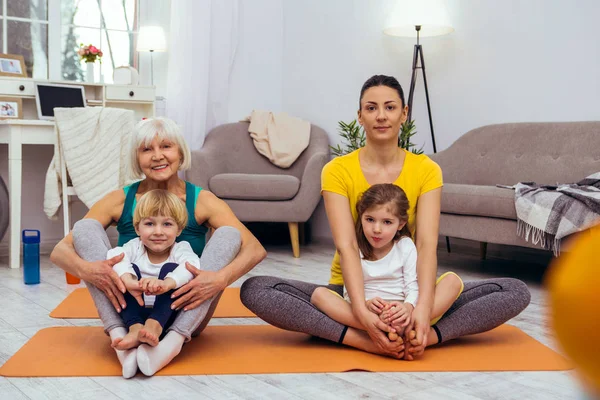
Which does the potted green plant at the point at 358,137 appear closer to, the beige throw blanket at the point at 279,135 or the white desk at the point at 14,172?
the beige throw blanket at the point at 279,135

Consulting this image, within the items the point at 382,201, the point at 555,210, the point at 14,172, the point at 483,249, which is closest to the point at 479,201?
the point at 555,210

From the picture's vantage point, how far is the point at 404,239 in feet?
6.31

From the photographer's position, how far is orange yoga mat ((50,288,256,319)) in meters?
2.41

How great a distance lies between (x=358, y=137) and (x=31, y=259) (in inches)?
85.4

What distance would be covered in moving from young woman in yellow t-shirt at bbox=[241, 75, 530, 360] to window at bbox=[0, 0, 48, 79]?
2.96 meters

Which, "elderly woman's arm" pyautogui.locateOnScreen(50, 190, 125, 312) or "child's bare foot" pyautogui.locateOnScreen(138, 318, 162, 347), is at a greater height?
"elderly woman's arm" pyautogui.locateOnScreen(50, 190, 125, 312)

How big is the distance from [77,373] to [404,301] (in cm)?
86

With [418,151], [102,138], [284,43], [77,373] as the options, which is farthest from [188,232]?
[284,43]

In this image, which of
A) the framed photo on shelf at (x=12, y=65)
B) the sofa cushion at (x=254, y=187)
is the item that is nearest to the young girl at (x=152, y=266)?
the sofa cushion at (x=254, y=187)

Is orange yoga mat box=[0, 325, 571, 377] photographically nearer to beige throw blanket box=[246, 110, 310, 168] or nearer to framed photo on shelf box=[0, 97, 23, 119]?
framed photo on shelf box=[0, 97, 23, 119]

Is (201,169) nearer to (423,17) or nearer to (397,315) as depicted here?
(423,17)

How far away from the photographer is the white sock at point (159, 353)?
5.50ft

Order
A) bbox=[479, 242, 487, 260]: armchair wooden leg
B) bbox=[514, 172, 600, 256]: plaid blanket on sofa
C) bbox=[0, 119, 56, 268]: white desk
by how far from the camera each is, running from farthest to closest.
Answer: bbox=[479, 242, 487, 260]: armchair wooden leg
bbox=[0, 119, 56, 268]: white desk
bbox=[514, 172, 600, 256]: plaid blanket on sofa

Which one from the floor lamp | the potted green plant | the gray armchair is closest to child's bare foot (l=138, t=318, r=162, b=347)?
the gray armchair
